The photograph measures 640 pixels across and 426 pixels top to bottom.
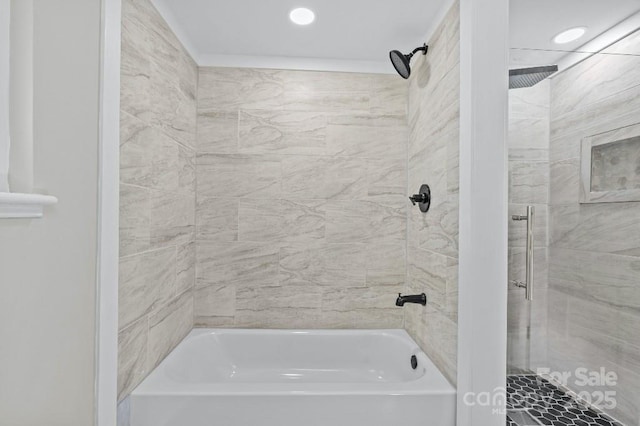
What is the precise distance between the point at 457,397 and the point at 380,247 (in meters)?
1.08

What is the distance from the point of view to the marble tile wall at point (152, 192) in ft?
4.66

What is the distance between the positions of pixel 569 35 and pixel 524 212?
0.80m

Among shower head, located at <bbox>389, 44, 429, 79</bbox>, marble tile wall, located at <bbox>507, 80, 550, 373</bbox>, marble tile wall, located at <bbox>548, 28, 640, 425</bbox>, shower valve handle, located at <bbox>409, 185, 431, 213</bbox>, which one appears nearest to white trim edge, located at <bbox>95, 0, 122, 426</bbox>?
shower head, located at <bbox>389, 44, 429, 79</bbox>

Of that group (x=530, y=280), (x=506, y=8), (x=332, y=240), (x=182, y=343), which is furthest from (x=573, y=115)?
(x=182, y=343)

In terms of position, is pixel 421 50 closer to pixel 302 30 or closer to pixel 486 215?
pixel 302 30

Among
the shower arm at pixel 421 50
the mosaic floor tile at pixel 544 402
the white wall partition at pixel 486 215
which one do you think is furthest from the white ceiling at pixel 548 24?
the mosaic floor tile at pixel 544 402

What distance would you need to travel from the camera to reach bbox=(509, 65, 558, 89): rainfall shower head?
157 centimetres

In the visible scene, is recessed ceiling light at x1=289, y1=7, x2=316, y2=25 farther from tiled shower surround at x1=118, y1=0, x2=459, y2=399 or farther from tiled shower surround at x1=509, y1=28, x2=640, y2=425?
tiled shower surround at x1=509, y1=28, x2=640, y2=425

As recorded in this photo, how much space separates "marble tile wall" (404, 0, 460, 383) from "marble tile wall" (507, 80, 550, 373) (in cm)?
24

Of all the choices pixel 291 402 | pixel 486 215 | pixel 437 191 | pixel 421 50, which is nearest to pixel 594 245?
pixel 486 215

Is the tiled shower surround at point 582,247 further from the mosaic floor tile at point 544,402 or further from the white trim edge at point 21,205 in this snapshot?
the white trim edge at point 21,205

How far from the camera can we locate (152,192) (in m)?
1.67

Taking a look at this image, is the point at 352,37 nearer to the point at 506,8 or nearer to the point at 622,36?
the point at 506,8

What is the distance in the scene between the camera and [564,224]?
1545 mm
